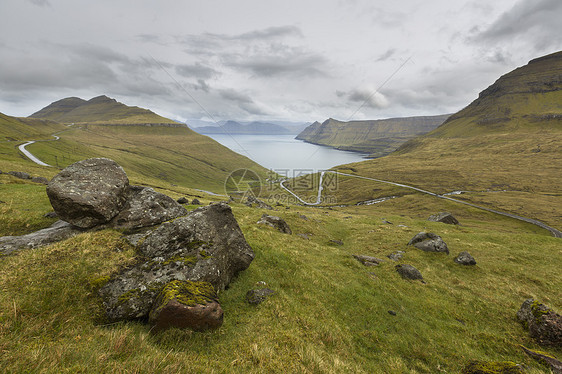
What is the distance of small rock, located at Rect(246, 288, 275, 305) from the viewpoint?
12.1 metres

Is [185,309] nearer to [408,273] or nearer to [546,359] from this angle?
[546,359]

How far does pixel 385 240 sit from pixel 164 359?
33.2m

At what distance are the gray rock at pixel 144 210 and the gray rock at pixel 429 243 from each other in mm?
29079

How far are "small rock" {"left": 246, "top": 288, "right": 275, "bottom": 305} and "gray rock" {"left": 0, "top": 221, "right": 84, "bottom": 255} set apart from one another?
11431 millimetres

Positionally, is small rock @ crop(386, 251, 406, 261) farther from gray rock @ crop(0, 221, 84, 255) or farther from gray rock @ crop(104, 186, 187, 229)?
gray rock @ crop(0, 221, 84, 255)

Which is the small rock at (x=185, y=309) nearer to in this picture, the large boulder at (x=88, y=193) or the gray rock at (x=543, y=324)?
the large boulder at (x=88, y=193)

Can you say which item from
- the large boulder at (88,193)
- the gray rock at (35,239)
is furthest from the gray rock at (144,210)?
the gray rock at (35,239)

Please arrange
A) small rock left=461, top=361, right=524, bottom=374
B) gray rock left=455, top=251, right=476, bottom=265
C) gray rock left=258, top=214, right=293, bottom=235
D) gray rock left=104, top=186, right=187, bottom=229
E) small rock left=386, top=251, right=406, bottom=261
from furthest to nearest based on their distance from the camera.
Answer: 1. gray rock left=258, top=214, right=293, bottom=235
2. small rock left=386, top=251, right=406, bottom=261
3. gray rock left=455, top=251, right=476, bottom=265
4. gray rock left=104, top=186, right=187, bottom=229
5. small rock left=461, top=361, right=524, bottom=374

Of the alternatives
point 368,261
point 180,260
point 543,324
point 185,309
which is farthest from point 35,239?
point 543,324

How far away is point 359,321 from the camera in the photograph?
13.3m

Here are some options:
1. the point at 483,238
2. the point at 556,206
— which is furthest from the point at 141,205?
the point at 556,206

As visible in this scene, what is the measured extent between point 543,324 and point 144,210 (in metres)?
26.7

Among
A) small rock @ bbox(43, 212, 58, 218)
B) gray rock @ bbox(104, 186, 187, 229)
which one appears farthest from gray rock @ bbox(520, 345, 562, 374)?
small rock @ bbox(43, 212, 58, 218)

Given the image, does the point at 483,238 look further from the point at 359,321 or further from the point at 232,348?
the point at 232,348
